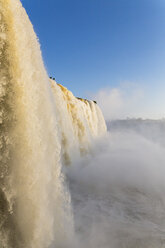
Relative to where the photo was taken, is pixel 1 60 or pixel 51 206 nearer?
pixel 1 60

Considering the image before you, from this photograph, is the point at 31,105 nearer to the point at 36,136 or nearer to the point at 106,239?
the point at 36,136

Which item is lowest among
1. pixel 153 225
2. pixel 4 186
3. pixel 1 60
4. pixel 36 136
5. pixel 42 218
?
pixel 153 225

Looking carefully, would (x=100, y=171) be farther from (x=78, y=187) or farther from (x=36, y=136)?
(x=36, y=136)

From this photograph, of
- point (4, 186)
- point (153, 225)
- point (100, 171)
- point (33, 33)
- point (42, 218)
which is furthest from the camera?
point (100, 171)

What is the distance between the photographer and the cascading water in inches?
104

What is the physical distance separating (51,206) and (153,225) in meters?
2.29

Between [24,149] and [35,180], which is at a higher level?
[24,149]

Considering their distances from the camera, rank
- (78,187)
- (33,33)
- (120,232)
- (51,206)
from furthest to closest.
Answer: (78,187) < (120,232) < (33,33) < (51,206)

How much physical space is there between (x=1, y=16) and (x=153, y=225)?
463 centimetres

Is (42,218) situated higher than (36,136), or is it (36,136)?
(36,136)

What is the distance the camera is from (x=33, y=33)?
3463 mm

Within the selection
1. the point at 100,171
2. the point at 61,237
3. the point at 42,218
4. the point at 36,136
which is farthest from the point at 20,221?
the point at 100,171

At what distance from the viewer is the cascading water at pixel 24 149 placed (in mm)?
2641

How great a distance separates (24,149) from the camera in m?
2.78
